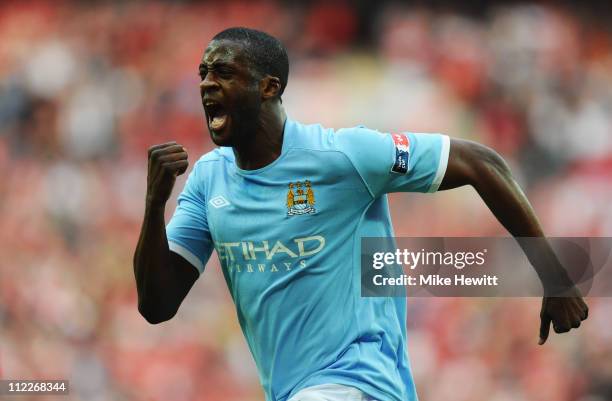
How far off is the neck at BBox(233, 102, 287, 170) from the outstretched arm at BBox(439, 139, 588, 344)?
0.66 metres

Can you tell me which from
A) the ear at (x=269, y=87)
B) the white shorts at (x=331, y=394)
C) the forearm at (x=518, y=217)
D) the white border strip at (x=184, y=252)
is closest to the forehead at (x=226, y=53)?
the ear at (x=269, y=87)

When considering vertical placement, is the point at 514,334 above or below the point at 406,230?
below

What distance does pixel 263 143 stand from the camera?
396 centimetres

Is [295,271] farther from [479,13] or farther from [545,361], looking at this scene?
[479,13]

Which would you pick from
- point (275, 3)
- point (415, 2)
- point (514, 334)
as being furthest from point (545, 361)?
point (275, 3)

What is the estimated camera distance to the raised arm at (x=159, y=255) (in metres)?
3.80

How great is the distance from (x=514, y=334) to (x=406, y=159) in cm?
469

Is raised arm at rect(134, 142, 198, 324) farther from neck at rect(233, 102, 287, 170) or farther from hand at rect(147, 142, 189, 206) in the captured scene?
neck at rect(233, 102, 287, 170)

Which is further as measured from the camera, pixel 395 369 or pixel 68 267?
pixel 68 267

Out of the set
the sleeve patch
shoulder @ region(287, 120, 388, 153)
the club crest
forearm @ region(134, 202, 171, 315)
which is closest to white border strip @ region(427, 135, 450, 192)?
the sleeve patch

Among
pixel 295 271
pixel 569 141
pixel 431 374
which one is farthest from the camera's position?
pixel 569 141

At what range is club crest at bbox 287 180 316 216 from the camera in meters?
3.83

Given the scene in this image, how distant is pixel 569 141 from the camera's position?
8.53m

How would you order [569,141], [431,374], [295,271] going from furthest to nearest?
[569,141], [431,374], [295,271]
